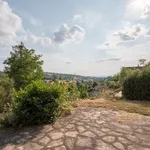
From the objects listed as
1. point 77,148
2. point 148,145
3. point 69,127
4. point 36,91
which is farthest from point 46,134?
point 148,145

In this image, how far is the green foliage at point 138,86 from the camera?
8.34 meters

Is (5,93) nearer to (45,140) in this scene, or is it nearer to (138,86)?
(45,140)

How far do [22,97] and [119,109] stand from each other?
3005 millimetres

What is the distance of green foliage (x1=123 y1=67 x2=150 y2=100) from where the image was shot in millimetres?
8344

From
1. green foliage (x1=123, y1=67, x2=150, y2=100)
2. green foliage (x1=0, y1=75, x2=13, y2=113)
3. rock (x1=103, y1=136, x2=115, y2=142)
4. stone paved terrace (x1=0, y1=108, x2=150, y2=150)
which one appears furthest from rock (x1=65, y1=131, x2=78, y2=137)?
green foliage (x1=123, y1=67, x2=150, y2=100)

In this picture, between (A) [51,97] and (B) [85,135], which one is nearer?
(B) [85,135]

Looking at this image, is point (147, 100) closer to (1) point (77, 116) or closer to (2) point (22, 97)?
(1) point (77, 116)

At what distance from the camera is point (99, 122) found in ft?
14.2

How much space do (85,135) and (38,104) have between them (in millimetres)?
1363

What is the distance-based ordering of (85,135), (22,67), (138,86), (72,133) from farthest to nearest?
(22,67) → (138,86) → (72,133) → (85,135)

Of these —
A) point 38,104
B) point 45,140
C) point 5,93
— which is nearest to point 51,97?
point 38,104

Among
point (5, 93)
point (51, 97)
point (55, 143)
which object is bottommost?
point (55, 143)

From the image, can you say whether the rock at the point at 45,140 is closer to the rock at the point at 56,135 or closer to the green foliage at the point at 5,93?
the rock at the point at 56,135

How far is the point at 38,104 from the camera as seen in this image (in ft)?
13.9
